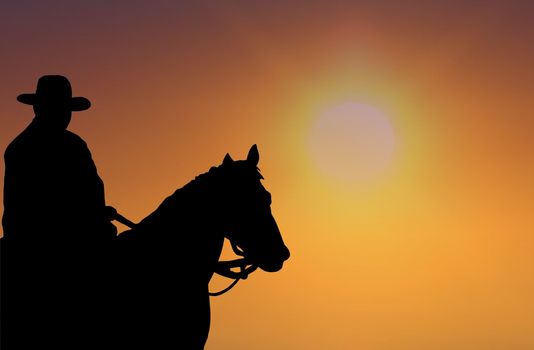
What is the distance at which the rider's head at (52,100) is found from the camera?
69.4 feet

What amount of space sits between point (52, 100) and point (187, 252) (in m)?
2.83

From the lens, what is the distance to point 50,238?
20719mm

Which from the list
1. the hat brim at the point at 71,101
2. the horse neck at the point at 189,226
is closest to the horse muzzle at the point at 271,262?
the horse neck at the point at 189,226

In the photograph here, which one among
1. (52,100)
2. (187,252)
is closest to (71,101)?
(52,100)

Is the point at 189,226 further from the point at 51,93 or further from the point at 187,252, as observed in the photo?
the point at 51,93

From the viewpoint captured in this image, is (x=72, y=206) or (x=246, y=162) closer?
(x=72, y=206)

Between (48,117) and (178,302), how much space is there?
10.2 feet

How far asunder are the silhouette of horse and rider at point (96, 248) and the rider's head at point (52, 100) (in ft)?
0.04

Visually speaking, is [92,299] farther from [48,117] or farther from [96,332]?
[48,117]

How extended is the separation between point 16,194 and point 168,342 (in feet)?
9.46

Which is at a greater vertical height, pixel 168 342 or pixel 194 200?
pixel 194 200

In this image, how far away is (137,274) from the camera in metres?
21.5

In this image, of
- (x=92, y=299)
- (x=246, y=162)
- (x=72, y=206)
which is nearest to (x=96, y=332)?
(x=92, y=299)

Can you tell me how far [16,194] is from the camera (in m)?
20.8
